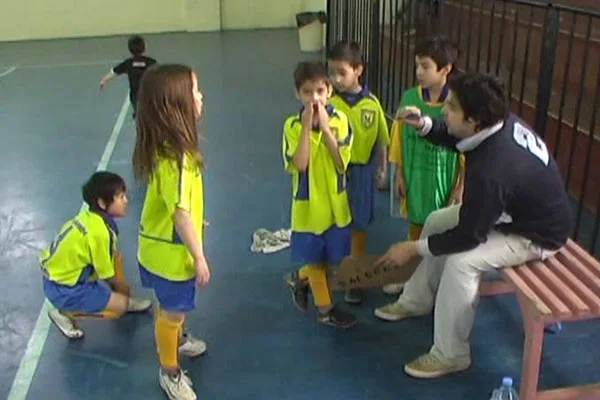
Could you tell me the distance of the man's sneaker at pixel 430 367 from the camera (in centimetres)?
255

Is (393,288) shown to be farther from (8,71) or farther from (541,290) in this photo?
(8,71)

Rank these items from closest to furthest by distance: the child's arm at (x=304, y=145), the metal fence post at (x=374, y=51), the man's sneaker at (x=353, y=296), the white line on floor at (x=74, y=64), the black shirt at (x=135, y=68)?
the child's arm at (x=304, y=145)
the man's sneaker at (x=353, y=296)
the black shirt at (x=135, y=68)
the metal fence post at (x=374, y=51)
the white line on floor at (x=74, y=64)

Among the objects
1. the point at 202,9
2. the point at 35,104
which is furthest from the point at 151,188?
the point at 202,9

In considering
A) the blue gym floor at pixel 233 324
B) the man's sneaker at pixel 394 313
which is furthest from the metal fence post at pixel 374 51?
the man's sneaker at pixel 394 313

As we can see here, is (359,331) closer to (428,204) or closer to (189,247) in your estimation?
(428,204)

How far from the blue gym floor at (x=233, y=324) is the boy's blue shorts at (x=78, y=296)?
0.16 metres

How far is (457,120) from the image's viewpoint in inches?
92.4

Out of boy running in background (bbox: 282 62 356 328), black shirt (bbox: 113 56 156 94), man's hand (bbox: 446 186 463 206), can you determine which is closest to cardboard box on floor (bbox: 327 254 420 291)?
boy running in background (bbox: 282 62 356 328)

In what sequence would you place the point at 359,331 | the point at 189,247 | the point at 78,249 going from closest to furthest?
the point at 189,247
the point at 78,249
the point at 359,331

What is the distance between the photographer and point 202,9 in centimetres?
1140

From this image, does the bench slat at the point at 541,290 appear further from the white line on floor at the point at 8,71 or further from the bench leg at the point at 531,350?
the white line on floor at the point at 8,71

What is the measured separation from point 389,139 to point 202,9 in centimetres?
910

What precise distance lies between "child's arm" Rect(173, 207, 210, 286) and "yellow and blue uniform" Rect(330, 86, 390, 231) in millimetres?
902

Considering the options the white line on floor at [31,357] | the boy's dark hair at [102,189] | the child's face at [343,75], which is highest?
the child's face at [343,75]
